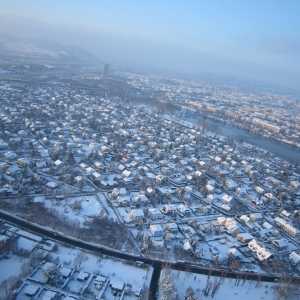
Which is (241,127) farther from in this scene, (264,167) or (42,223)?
(42,223)

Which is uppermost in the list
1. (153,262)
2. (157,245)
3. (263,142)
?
(157,245)

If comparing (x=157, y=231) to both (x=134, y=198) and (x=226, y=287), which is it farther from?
(x=226, y=287)

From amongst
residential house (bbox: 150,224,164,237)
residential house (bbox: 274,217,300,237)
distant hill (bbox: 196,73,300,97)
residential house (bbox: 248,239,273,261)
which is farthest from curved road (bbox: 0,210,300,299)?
distant hill (bbox: 196,73,300,97)

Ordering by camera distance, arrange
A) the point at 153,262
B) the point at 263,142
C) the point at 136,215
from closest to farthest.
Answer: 1. the point at 153,262
2. the point at 136,215
3. the point at 263,142

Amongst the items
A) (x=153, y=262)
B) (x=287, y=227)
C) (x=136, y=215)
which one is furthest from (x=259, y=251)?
(x=136, y=215)

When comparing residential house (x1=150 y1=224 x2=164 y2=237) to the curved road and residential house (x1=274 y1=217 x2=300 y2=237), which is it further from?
residential house (x1=274 y1=217 x2=300 y2=237)

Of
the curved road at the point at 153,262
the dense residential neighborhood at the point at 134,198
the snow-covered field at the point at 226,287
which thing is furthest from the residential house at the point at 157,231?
the snow-covered field at the point at 226,287

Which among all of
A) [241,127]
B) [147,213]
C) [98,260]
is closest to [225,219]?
[147,213]
